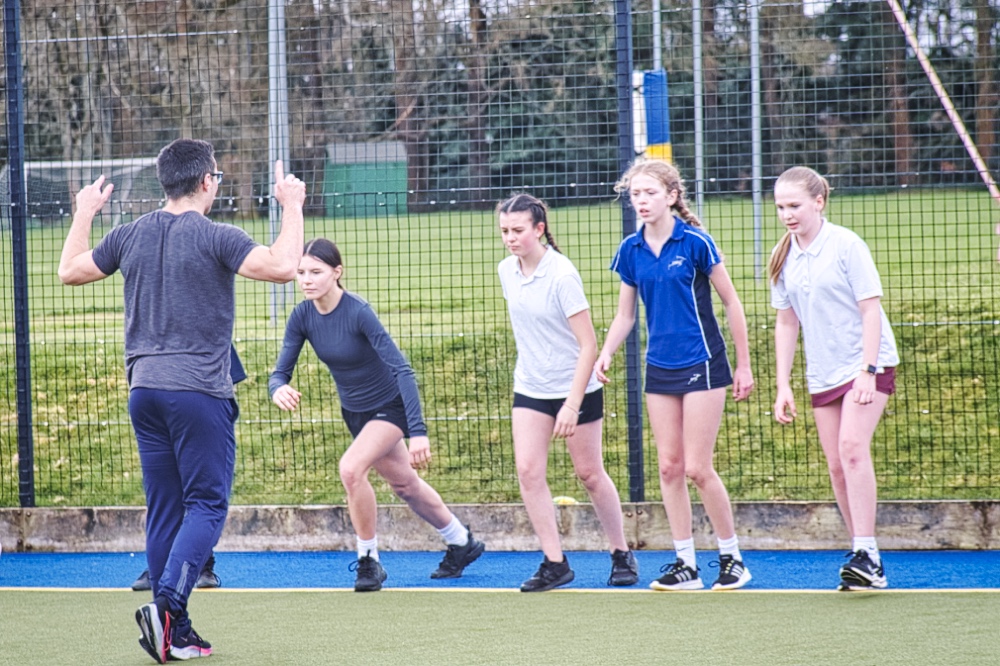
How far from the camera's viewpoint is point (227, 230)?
4945 millimetres

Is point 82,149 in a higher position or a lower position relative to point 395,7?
lower

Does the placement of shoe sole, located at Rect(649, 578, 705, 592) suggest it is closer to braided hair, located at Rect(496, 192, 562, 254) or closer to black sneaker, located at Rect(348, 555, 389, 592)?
black sneaker, located at Rect(348, 555, 389, 592)

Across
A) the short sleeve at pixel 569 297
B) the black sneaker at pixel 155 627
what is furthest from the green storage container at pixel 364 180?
the black sneaker at pixel 155 627

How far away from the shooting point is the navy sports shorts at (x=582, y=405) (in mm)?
6508

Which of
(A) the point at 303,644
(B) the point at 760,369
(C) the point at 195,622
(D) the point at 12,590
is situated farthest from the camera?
(B) the point at 760,369

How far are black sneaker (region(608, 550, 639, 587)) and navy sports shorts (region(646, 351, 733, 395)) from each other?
3.05ft

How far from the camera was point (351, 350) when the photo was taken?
6.55 metres

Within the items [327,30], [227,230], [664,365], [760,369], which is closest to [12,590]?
[227,230]

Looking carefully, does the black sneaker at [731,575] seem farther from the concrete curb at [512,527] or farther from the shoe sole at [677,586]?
→ the concrete curb at [512,527]

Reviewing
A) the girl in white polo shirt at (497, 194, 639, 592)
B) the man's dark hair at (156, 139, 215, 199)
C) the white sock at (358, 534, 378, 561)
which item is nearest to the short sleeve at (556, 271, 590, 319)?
the girl in white polo shirt at (497, 194, 639, 592)

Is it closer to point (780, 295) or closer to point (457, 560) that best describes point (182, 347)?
point (457, 560)

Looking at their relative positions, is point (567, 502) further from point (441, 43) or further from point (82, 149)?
point (82, 149)

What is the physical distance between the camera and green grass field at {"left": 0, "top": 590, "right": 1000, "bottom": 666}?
5.00 m

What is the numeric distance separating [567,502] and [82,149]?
4.51 m
